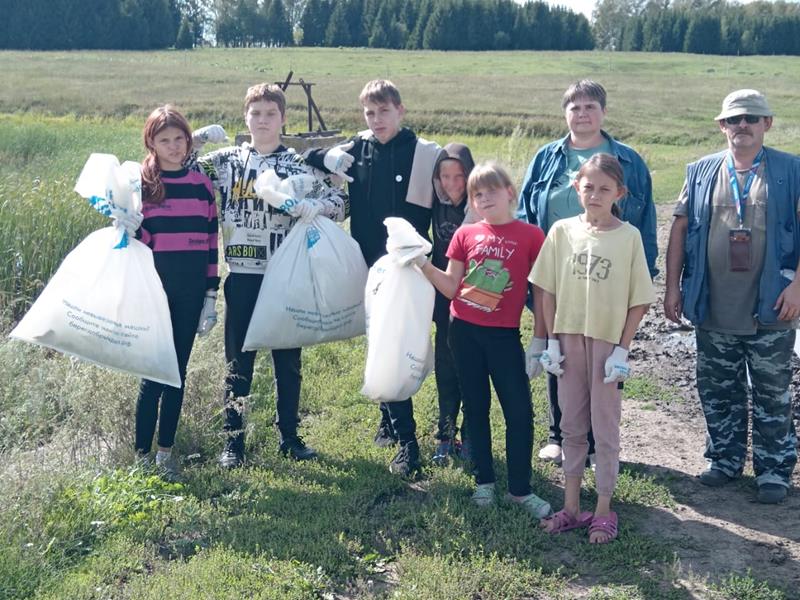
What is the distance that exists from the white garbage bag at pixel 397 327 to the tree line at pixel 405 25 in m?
80.6

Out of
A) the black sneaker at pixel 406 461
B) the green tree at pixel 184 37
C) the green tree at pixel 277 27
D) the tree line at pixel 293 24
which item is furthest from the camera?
the green tree at pixel 277 27

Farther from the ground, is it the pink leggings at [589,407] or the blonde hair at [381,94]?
the blonde hair at [381,94]

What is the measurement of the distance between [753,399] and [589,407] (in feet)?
3.15

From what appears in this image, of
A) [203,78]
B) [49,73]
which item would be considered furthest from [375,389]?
[49,73]

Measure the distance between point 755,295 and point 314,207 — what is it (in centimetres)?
210

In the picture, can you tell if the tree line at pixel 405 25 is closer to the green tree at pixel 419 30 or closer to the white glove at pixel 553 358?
the green tree at pixel 419 30

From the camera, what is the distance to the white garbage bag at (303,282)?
436 centimetres

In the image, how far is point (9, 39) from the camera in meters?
76.6

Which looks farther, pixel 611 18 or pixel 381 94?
pixel 611 18

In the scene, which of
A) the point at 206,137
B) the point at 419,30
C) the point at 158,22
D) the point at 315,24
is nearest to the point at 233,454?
the point at 206,137

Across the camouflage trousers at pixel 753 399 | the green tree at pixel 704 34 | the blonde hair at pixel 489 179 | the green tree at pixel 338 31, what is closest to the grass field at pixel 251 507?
the camouflage trousers at pixel 753 399

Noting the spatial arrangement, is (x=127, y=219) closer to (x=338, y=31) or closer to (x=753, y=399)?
(x=753, y=399)

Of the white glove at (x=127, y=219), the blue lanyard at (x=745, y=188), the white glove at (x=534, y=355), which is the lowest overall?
the white glove at (x=534, y=355)

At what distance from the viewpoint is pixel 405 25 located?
8919 centimetres
